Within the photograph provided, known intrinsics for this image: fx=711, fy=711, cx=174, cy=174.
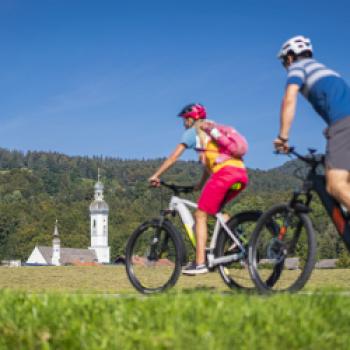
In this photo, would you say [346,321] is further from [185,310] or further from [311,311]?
[185,310]

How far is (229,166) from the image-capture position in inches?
292

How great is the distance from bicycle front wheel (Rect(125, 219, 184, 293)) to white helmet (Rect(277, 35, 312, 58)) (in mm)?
2397

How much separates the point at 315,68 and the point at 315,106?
350 mm

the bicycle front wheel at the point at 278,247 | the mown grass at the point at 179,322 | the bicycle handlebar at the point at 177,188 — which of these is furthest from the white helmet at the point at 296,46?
the mown grass at the point at 179,322

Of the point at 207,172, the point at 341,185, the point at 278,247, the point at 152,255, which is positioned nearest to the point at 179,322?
the point at 341,185

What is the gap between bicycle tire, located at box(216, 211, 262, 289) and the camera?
24.3 feet

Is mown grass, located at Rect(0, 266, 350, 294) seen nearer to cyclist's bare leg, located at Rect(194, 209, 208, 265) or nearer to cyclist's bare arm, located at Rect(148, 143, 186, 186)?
cyclist's bare arm, located at Rect(148, 143, 186, 186)

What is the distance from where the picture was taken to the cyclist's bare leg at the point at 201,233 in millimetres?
7523

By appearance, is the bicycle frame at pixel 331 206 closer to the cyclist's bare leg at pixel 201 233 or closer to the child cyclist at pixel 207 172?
the child cyclist at pixel 207 172

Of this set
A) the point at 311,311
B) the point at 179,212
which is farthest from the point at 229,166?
the point at 311,311

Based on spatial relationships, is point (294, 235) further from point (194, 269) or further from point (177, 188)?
point (177, 188)

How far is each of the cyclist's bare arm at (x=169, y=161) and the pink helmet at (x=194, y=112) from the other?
34 centimetres

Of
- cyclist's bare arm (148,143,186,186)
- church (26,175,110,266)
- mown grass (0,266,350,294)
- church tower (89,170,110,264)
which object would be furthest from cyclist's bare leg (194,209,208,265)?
church tower (89,170,110,264)

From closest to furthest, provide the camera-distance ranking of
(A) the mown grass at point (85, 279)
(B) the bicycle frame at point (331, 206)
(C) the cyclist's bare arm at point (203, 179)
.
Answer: (B) the bicycle frame at point (331, 206) < (C) the cyclist's bare arm at point (203, 179) < (A) the mown grass at point (85, 279)
